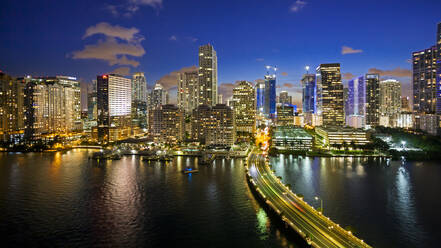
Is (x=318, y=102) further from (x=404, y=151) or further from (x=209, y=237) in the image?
(x=209, y=237)

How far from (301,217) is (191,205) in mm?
8995

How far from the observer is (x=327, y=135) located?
58094 millimetres

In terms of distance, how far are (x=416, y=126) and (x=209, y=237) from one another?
77.3 metres

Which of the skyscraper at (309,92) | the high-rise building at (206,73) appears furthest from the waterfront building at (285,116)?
the high-rise building at (206,73)

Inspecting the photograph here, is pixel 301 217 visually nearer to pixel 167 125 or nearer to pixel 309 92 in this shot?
pixel 167 125

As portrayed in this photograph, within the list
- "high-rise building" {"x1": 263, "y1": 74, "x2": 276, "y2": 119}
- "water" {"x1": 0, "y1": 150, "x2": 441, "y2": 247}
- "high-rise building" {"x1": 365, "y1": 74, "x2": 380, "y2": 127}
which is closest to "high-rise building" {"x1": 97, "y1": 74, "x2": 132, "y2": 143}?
"water" {"x1": 0, "y1": 150, "x2": 441, "y2": 247}

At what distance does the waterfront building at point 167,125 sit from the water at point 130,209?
22.4 metres

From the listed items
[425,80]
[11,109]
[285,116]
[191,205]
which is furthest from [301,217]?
[285,116]

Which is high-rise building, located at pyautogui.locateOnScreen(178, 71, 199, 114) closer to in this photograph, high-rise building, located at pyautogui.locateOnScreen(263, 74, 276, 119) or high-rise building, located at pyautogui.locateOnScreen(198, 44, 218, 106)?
high-rise building, located at pyautogui.locateOnScreen(198, 44, 218, 106)

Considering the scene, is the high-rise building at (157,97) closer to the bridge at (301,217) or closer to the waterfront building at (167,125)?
the waterfront building at (167,125)

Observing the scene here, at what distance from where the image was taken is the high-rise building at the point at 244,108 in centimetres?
8662

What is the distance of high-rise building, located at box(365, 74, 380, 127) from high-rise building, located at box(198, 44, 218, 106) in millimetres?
55287

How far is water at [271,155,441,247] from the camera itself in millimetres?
18312

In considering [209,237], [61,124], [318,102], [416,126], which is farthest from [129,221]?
[318,102]
